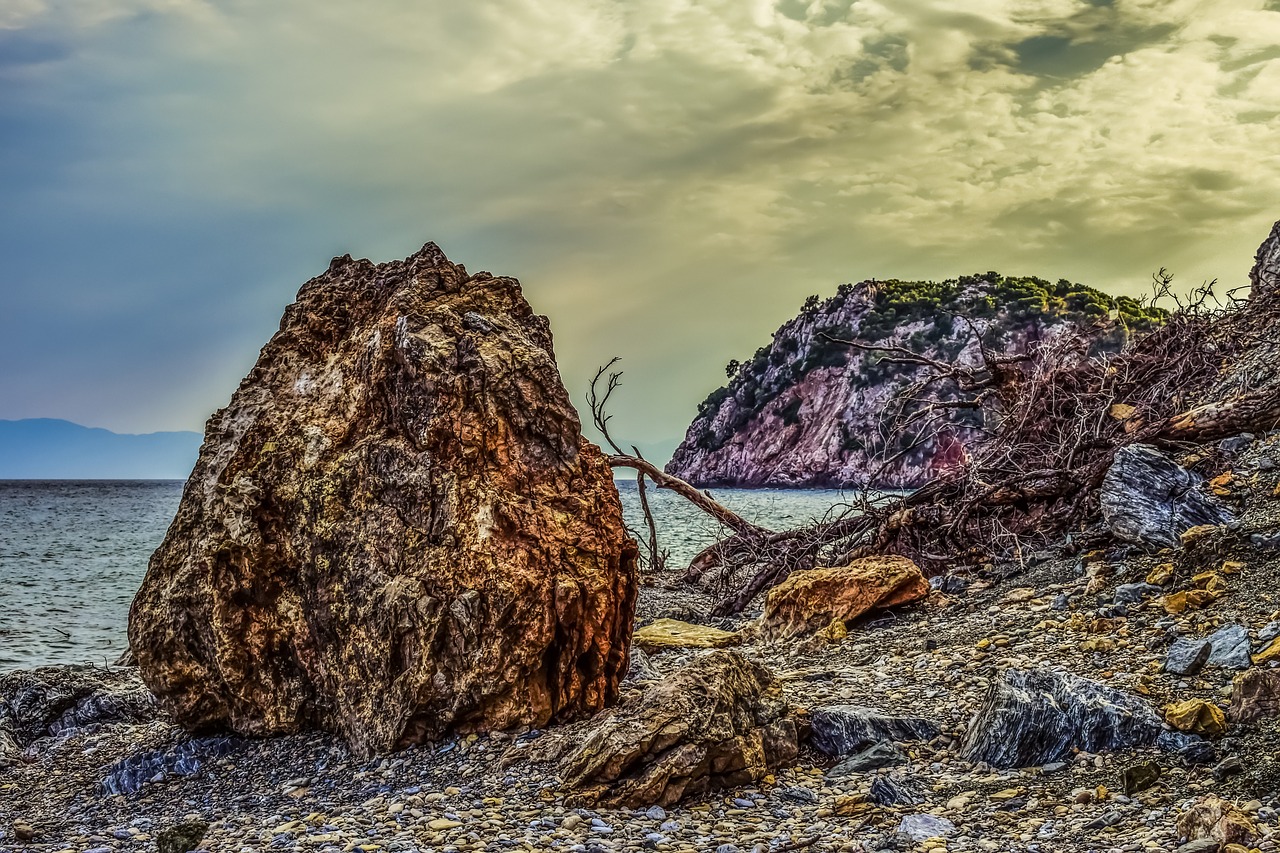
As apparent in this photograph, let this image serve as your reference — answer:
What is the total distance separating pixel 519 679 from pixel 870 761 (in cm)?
158

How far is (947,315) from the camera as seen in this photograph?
68.0 m

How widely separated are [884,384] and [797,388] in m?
9.08

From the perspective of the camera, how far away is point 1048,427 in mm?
9133

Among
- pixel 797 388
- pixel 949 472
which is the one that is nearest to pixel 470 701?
pixel 949 472

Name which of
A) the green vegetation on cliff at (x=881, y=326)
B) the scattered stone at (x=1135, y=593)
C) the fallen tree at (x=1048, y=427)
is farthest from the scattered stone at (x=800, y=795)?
the green vegetation on cliff at (x=881, y=326)

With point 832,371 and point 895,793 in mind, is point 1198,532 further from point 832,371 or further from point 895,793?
point 832,371

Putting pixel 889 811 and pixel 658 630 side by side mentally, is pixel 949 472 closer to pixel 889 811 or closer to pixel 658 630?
pixel 658 630

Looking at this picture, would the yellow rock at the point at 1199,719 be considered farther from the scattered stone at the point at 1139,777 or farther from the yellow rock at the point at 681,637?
the yellow rock at the point at 681,637

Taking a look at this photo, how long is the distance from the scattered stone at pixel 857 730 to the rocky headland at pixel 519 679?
0.5 inches

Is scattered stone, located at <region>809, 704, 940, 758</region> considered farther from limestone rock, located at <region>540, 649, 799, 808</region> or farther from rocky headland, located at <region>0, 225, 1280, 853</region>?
limestone rock, located at <region>540, 649, 799, 808</region>

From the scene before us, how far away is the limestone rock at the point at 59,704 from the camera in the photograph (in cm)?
628

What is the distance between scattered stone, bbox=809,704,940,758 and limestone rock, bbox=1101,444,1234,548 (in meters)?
2.77

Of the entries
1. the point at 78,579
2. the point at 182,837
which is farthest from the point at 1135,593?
the point at 78,579

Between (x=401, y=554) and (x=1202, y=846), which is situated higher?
(x=401, y=554)
